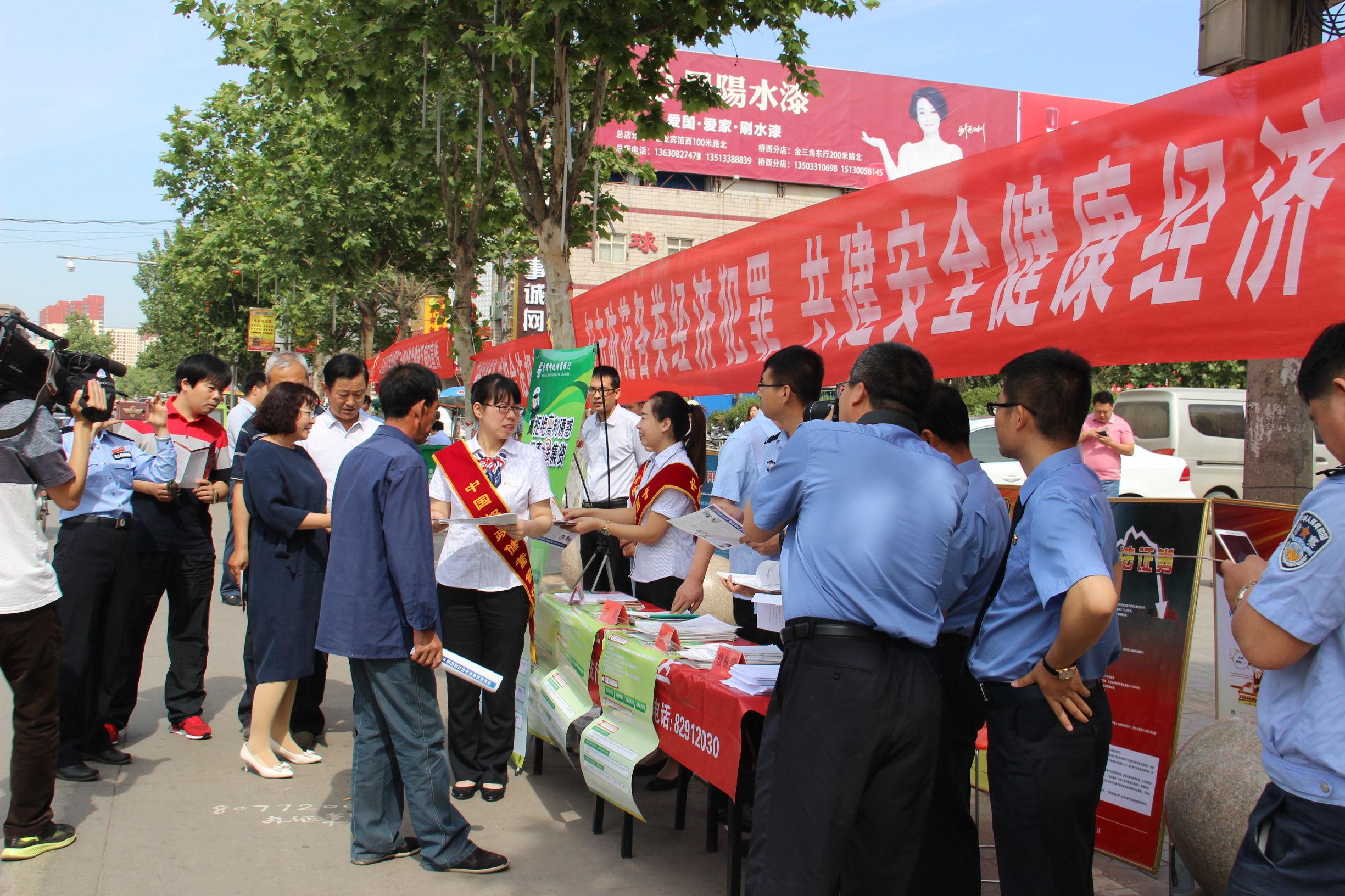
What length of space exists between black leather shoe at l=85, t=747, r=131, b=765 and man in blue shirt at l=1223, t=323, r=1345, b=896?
15.9ft

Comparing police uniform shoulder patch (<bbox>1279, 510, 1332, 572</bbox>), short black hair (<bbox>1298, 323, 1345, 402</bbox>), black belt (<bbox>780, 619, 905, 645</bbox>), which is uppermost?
short black hair (<bbox>1298, 323, 1345, 402</bbox>)

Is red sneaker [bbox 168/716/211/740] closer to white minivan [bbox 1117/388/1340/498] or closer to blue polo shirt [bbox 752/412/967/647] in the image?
blue polo shirt [bbox 752/412/967/647]

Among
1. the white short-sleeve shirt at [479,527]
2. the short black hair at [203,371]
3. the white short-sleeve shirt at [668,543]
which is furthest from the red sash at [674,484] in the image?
the short black hair at [203,371]

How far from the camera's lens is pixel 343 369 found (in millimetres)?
5434

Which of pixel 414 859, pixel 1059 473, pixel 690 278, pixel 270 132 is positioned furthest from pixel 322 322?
pixel 1059 473

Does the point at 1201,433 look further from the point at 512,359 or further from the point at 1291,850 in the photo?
the point at 1291,850

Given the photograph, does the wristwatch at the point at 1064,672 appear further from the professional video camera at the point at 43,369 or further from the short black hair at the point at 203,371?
the short black hair at the point at 203,371

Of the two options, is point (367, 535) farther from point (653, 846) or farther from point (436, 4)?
point (436, 4)

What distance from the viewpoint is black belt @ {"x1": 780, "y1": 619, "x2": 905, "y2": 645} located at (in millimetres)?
2650

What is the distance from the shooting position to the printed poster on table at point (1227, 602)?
3.63 m

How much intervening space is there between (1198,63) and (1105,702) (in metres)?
2.64

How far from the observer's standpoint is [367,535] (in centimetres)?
376

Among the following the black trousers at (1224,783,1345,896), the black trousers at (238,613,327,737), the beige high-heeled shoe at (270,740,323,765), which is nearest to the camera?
the black trousers at (1224,783,1345,896)

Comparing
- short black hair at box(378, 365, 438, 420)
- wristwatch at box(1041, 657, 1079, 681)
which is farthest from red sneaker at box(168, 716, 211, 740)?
wristwatch at box(1041, 657, 1079, 681)
